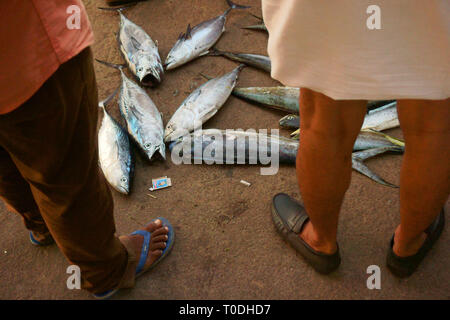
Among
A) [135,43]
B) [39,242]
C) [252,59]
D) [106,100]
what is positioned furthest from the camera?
[135,43]

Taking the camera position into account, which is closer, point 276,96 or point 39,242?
point 39,242

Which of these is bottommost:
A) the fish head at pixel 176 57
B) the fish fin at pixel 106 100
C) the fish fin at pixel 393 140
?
the fish fin at pixel 393 140

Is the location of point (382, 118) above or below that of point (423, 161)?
below

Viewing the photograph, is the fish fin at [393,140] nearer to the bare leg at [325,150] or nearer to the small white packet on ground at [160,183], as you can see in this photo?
the bare leg at [325,150]

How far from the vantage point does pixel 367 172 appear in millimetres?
2006

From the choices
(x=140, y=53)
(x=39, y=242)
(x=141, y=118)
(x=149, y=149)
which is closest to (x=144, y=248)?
(x=39, y=242)

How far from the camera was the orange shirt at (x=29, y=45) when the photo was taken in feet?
3.04

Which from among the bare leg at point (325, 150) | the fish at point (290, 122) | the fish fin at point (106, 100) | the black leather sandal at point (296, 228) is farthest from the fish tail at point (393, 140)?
the fish fin at point (106, 100)

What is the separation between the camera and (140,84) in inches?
105

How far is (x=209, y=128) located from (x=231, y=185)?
0.49 meters

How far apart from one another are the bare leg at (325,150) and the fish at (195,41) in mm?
1689

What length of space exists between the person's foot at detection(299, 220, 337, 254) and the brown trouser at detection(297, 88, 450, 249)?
0.18m

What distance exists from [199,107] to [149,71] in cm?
49

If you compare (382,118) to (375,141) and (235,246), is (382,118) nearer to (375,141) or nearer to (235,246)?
(375,141)
